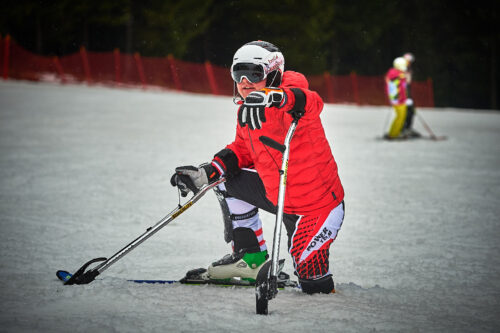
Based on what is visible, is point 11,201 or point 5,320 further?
point 11,201

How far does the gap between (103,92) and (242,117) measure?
2003cm

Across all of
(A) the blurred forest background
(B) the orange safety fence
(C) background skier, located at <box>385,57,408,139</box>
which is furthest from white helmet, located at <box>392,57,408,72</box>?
(A) the blurred forest background

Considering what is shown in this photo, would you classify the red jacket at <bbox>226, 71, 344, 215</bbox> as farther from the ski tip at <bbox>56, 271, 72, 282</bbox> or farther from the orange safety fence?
the orange safety fence

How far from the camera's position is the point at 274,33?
35.8 metres

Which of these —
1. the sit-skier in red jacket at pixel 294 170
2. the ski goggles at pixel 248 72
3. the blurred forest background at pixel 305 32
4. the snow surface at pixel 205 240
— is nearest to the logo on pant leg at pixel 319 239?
the sit-skier in red jacket at pixel 294 170

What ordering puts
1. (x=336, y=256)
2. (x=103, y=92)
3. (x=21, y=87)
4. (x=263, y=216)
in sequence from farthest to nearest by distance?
1. (x=103, y=92)
2. (x=21, y=87)
3. (x=263, y=216)
4. (x=336, y=256)

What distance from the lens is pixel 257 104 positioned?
2717 mm

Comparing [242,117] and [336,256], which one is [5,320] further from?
[336,256]

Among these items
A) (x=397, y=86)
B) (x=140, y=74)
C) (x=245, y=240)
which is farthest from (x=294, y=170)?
(x=140, y=74)

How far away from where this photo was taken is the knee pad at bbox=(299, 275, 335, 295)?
329 centimetres

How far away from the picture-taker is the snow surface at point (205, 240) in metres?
2.89

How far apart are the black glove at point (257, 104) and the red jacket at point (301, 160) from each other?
0.22 m

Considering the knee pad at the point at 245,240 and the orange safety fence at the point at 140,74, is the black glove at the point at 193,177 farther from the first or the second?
the orange safety fence at the point at 140,74

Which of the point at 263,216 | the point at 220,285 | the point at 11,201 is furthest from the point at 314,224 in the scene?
the point at 11,201
